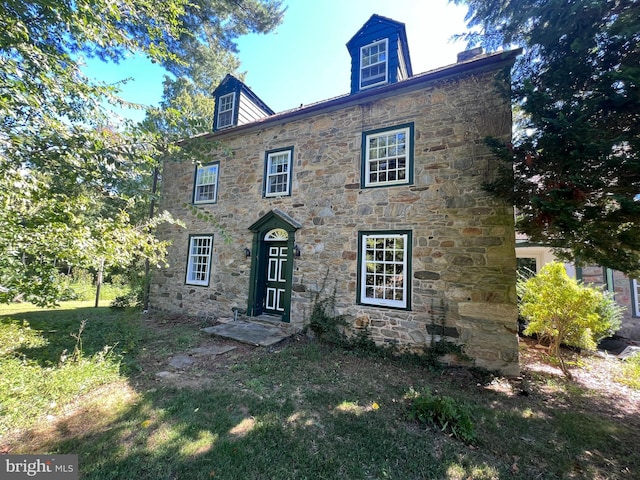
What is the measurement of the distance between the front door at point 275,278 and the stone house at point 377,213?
0.04 m

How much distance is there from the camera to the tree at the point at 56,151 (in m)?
3.21

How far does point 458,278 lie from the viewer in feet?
18.4

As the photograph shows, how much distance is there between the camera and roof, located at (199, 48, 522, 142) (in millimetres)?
5617

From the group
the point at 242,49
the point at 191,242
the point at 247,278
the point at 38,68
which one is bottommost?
the point at 247,278

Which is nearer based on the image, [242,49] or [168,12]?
[168,12]

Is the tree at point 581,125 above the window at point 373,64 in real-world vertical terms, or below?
below

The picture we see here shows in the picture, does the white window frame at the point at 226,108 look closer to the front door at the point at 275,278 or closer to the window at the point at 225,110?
the window at the point at 225,110

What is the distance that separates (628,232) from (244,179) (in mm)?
8677

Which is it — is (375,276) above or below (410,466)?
above

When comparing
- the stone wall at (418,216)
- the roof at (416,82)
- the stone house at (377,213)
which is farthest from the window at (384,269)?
the roof at (416,82)

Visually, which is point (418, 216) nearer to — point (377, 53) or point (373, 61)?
point (373, 61)

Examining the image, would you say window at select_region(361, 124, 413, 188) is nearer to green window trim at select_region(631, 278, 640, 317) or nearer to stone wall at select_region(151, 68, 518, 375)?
stone wall at select_region(151, 68, 518, 375)

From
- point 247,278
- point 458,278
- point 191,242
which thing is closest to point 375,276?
point 458,278

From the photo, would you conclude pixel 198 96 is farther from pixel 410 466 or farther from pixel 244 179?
pixel 410 466
